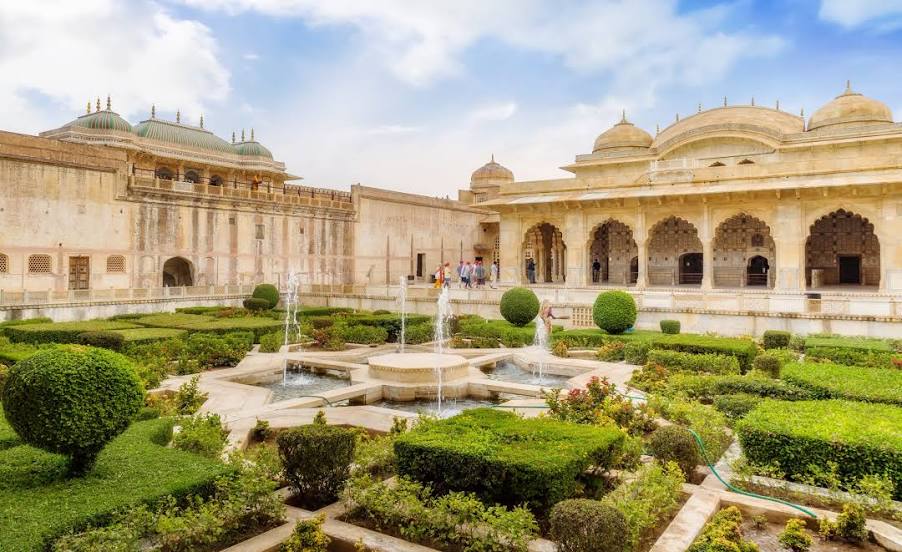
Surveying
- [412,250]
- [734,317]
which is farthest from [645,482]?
[412,250]

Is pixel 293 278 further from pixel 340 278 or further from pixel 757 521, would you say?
pixel 757 521

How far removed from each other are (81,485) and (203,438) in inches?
49.7

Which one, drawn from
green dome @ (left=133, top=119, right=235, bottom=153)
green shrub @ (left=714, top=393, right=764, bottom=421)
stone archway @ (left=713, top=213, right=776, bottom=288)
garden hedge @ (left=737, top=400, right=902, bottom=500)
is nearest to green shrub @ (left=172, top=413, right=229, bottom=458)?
garden hedge @ (left=737, top=400, right=902, bottom=500)

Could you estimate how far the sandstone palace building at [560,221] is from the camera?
1878 cm

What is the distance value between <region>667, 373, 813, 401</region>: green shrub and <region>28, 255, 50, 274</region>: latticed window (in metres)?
18.8

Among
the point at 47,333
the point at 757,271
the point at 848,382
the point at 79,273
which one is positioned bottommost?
the point at 848,382

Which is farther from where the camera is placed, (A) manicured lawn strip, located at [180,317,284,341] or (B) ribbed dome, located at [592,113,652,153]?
(B) ribbed dome, located at [592,113,652,153]

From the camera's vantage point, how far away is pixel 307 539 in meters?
4.02

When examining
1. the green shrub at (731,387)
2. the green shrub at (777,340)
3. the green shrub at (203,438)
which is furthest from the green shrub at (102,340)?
the green shrub at (777,340)

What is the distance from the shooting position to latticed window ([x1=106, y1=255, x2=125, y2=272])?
21.0 metres

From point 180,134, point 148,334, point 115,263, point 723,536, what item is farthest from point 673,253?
point 723,536

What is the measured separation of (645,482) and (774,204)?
62.0ft

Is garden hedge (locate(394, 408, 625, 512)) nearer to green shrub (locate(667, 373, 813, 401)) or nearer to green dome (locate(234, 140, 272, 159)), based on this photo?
green shrub (locate(667, 373, 813, 401))

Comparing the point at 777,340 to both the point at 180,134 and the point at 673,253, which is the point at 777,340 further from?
the point at 180,134
